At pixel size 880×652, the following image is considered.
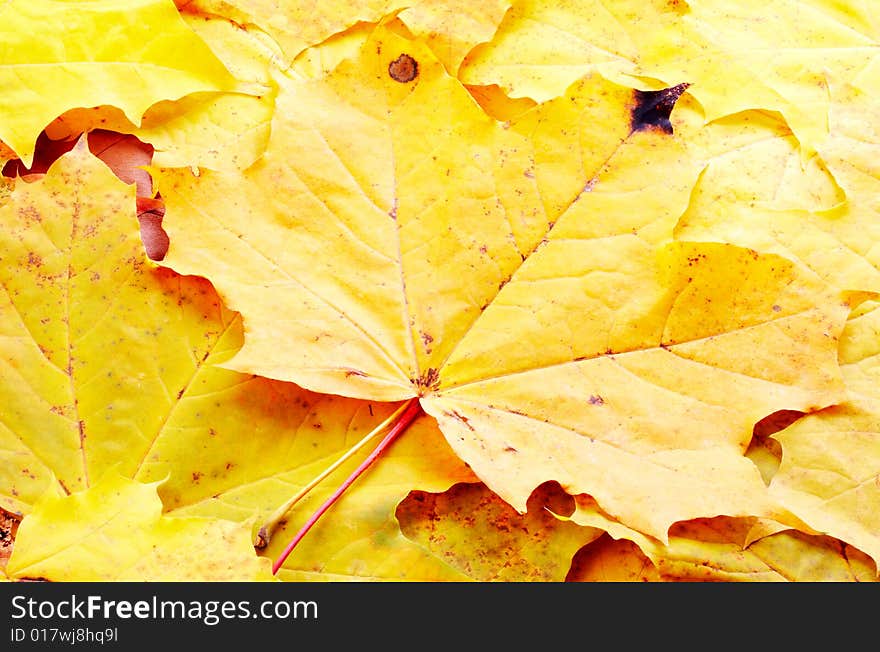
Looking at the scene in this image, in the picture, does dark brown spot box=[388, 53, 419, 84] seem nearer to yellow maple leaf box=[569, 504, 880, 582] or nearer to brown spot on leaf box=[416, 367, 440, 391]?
brown spot on leaf box=[416, 367, 440, 391]

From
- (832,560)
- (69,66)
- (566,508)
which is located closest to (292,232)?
(69,66)

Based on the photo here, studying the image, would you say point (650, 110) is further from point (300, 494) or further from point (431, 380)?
point (300, 494)

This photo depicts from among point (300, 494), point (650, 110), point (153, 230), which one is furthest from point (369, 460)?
point (650, 110)

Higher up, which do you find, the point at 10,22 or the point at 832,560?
the point at 10,22

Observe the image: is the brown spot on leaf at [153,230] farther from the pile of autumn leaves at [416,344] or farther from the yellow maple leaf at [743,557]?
the yellow maple leaf at [743,557]

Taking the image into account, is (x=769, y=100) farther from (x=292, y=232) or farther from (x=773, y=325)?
(x=292, y=232)

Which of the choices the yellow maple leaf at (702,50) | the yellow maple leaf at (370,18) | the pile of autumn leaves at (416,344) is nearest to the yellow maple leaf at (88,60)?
the pile of autumn leaves at (416,344)
